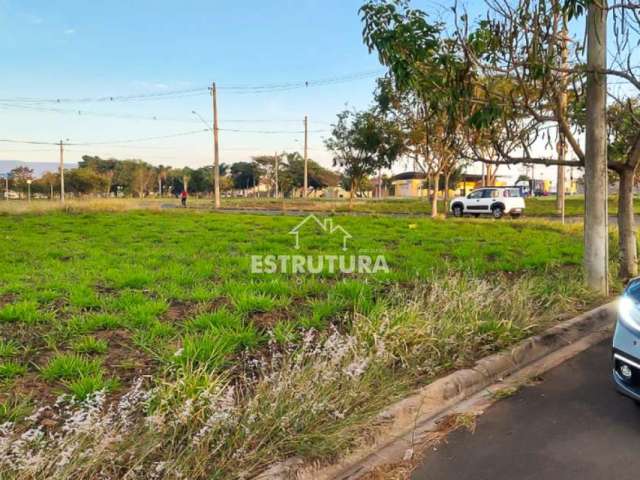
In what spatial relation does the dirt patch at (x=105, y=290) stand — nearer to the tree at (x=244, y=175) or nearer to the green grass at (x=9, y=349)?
the green grass at (x=9, y=349)

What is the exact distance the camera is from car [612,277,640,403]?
274 centimetres

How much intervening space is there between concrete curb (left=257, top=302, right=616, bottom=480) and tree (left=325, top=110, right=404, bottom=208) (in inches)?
742

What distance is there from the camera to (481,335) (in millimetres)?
4059

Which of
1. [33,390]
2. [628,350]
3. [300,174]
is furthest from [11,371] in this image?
[300,174]

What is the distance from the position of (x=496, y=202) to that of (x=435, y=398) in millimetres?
21360

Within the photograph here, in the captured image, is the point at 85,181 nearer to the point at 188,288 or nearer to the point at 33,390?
the point at 188,288

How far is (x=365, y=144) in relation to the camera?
957 inches

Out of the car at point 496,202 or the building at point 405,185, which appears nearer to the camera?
the car at point 496,202

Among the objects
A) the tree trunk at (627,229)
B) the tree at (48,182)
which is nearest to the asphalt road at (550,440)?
the tree trunk at (627,229)

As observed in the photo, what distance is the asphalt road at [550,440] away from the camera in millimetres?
2426

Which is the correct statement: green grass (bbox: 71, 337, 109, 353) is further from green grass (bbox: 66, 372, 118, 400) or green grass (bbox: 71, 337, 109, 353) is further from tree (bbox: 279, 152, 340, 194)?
tree (bbox: 279, 152, 340, 194)

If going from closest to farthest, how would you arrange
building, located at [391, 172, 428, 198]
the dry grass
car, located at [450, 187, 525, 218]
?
the dry grass → car, located at [450, 187, 525, 218] → building, located at [391, 172, 428, 198]

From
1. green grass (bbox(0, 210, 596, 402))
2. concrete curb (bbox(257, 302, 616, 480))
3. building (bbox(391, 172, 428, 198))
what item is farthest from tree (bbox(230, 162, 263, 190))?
concrete curb (bbox(257, 302, 616, 480))

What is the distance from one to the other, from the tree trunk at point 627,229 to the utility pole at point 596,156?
980 millimetres
